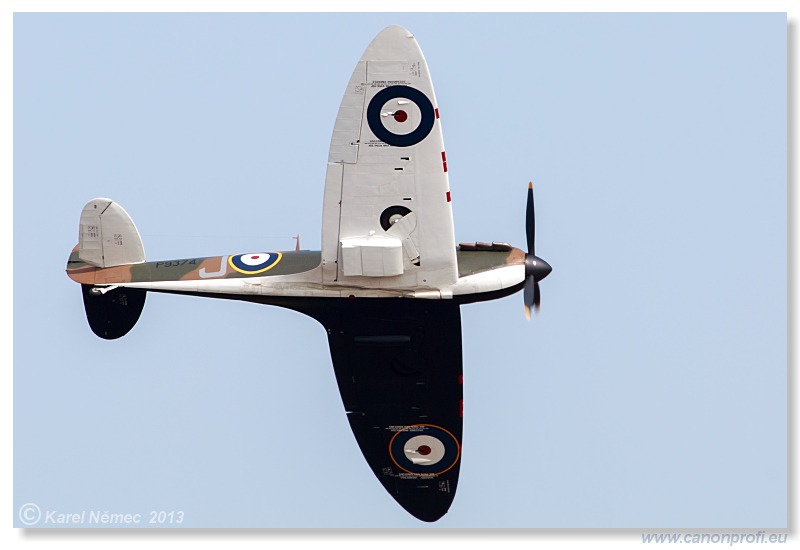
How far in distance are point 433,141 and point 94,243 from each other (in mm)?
5133

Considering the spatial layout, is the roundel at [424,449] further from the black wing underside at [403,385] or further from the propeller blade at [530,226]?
the propeller blade at [530,226]

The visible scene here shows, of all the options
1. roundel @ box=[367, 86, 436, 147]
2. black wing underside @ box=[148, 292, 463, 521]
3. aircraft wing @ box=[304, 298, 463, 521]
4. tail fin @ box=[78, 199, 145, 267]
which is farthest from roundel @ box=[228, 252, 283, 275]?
roundel @ box=[367, 86, 436, 147]

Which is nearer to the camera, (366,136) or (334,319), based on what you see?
(366,136)

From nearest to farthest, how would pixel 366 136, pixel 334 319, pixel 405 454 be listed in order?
pixel 366 136 → pixel 334 319 → pixel 405 454

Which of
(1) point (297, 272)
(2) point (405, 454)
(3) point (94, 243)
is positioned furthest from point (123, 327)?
(2) point (405, 454)

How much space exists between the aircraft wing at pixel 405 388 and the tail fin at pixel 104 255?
107 inches

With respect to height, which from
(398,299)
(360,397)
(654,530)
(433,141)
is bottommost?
(654,530)

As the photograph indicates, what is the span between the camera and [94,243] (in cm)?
2153

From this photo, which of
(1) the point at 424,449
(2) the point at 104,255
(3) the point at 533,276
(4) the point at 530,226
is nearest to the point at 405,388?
(1) the point at 424,449

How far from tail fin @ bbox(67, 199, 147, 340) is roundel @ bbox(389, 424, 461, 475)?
4.26 metres

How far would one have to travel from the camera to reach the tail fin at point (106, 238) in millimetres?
21531

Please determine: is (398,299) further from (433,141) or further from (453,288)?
(433,141)

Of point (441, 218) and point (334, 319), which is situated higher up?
point (441, 218)

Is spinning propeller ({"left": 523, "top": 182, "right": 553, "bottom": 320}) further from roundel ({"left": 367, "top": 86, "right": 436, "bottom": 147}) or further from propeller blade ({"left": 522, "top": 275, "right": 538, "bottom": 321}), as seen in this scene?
roundel ({"left": 367, "top": 86, "right": 436, "bottom": 147})
